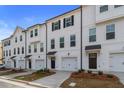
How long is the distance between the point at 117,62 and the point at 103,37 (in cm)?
322

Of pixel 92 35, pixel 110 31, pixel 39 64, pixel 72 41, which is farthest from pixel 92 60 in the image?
pixel 39 64

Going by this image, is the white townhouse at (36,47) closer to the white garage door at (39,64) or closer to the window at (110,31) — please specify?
the white garage door at (39,64)

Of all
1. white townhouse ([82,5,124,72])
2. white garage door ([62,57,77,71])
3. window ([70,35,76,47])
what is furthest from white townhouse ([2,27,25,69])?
white townhouse ([82,5,124,72])

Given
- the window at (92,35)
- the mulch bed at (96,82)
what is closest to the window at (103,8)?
the window at (92,35)

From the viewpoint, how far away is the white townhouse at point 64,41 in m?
28.8

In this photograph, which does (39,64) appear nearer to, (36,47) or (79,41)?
(36,47)

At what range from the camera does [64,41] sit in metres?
30.9

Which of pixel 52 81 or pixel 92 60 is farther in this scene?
pixel 92 60

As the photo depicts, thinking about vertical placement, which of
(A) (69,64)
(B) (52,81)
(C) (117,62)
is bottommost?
(B) (52,81)

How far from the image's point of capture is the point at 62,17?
31.4 m

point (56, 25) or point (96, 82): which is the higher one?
point (56, 25)

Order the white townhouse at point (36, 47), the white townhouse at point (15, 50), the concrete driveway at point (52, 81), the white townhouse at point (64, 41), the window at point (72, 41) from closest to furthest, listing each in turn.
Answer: the concrete driveway at point (52, 81) < the white townhouse at point (64, 41) < the window at point (72, 41) < the white townhouse at point (36, 47) < the white townhouse at point (15, 50)
